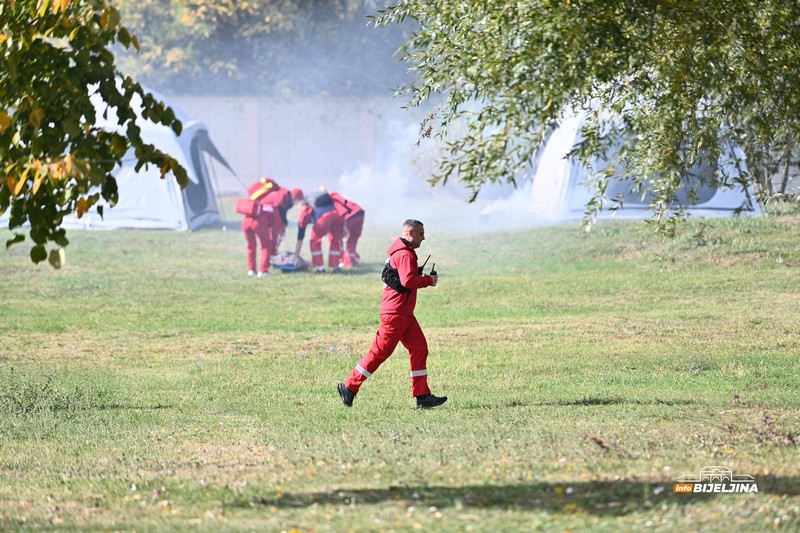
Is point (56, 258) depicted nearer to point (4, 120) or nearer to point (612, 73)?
point (4, 120)

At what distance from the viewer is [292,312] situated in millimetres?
16562

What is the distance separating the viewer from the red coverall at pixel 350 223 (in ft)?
70.2

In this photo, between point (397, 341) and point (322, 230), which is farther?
point (322, 230)

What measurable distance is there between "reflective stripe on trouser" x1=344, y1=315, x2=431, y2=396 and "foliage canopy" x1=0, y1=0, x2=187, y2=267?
10.3 ft

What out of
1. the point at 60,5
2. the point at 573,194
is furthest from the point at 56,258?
the point at 573,194

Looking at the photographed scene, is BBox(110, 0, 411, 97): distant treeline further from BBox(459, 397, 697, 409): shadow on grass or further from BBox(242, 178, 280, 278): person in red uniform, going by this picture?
BBox(459, 397, 697, 409): shadow on grass


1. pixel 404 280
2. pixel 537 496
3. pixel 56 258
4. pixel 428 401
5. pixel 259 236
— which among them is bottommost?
pixel 537 496

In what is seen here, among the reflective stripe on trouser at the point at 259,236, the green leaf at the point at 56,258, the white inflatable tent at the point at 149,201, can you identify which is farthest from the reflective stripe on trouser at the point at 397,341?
the white inflatable tent at the point at 149,201

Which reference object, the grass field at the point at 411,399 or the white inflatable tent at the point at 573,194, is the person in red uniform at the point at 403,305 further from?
the white inflatable tent at the point at 573,194

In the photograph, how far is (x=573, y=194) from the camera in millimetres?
26422

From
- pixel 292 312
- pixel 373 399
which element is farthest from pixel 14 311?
pixel 373 399

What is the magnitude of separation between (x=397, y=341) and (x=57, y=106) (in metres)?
3.61

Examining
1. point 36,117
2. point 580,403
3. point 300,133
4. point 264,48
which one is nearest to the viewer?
point 36,117

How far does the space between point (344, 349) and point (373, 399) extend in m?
3.03
